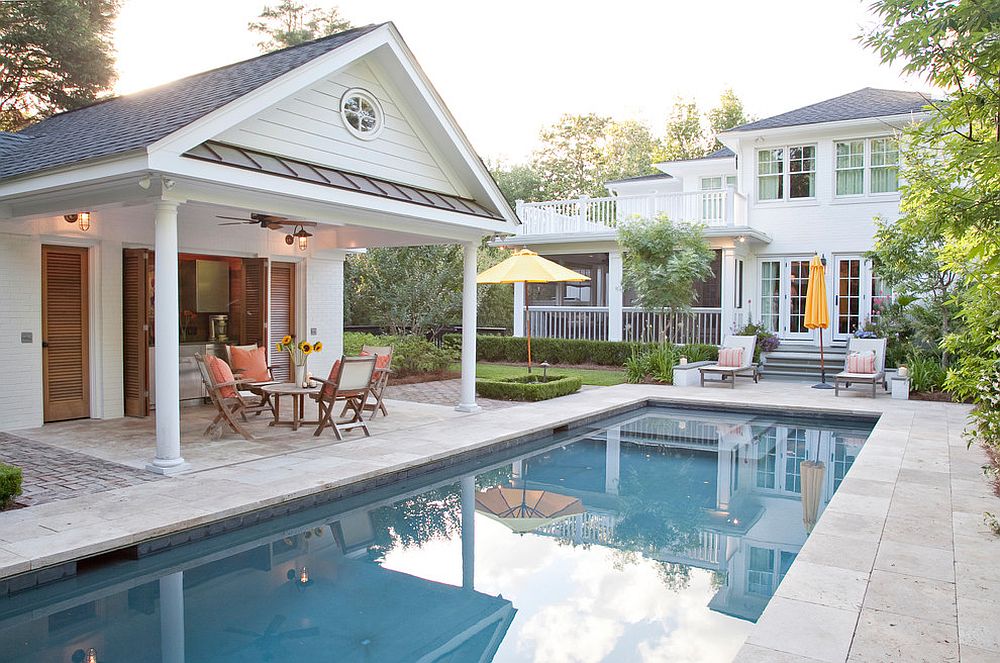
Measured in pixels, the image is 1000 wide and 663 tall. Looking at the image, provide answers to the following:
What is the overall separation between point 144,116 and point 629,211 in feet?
41.5

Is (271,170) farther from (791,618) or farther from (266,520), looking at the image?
(791,618)

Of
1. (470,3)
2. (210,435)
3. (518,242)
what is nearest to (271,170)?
(210,435)

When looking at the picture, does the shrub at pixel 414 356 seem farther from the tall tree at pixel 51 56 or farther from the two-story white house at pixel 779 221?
the tall tree at pixel 51 56

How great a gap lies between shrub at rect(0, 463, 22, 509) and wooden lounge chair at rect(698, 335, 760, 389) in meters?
12.1

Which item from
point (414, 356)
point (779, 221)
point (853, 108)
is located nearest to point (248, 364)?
point (414, 356)

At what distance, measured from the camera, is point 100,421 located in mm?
9445

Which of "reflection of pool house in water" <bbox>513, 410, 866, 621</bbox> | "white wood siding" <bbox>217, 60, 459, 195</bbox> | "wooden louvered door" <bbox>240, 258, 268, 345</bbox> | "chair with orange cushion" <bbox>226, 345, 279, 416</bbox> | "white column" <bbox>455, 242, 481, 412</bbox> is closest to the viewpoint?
"reflection of pool house in water" <bbox>513, 410, 866, 621</bbox>

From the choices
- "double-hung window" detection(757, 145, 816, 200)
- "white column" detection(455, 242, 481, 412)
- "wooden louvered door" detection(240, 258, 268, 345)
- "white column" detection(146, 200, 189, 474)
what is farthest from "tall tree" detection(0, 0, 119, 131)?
"double-hung window" detection(757, 145, 816, 200)

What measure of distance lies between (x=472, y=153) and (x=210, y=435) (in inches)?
199

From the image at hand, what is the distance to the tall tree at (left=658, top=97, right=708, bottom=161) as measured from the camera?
38.9 m

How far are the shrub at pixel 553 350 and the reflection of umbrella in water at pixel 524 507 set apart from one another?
392 inches

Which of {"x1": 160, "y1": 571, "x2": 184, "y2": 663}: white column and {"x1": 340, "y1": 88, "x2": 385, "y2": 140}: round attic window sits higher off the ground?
{"x1": 340, "y1": 88, "x2": 385, "y2": 140}: round attic window

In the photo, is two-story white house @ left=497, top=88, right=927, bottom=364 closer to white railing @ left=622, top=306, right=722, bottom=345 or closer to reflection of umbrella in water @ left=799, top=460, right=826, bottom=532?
white railing @ left=622, top=306, right=722, bottom=345

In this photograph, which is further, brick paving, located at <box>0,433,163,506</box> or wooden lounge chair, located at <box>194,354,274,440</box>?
wooden lounge chair, located at <box>194,354,274,440</box>
